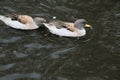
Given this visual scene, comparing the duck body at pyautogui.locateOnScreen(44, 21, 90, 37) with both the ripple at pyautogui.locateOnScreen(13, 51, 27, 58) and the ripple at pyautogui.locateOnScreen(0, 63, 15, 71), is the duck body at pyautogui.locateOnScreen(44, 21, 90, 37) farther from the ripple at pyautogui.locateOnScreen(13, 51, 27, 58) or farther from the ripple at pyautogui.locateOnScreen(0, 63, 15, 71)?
the ripple at pyautogui.locateOnScreen(0, 63, 15, 71)

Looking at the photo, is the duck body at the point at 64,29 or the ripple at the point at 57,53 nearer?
the ripple at the point at 57,53

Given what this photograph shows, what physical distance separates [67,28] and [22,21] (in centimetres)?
147

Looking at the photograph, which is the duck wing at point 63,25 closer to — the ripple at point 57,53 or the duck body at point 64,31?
the duck body at point 64,31

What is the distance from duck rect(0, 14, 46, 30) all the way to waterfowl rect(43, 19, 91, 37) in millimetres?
296

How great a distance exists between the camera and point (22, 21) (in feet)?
41.6

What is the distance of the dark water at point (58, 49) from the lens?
35.4 ft

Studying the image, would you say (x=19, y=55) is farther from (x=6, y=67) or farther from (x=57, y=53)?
(x=57, y=53)

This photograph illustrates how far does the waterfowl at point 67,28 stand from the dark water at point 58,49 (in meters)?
0.18

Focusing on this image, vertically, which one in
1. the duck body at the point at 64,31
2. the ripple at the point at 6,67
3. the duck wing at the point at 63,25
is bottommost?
the ripple at the point at 6,67

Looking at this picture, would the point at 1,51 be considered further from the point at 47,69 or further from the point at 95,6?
the point at 95,6

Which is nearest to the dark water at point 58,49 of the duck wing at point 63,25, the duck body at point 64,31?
the duck body at point 64,31

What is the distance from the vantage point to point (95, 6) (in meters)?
15.0

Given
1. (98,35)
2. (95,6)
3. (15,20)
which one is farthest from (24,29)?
(95,6)

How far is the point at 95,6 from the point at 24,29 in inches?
139
